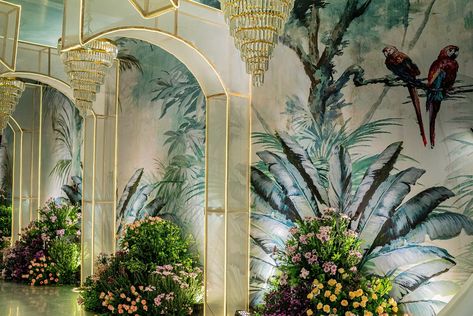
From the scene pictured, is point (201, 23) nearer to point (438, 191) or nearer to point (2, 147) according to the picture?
point (438, 191)

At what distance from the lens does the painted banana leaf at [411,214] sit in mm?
4789

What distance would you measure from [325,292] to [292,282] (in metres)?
0.43

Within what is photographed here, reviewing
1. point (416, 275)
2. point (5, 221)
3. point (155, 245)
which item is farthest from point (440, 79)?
point (5, 221)

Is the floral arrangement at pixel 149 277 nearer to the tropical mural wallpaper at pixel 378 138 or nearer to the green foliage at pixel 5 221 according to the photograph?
the tropical mural wallpaper at pixel 378 138

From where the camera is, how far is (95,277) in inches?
298

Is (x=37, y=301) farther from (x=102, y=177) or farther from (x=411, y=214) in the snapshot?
(x=411, y=214)

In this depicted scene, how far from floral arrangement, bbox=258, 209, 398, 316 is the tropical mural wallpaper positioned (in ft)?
0.68

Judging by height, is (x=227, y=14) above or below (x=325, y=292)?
above

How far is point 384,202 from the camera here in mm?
5168

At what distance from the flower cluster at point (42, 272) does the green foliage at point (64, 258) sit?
97mm

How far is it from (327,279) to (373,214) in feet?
2.74

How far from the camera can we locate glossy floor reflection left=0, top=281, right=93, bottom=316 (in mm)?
7461

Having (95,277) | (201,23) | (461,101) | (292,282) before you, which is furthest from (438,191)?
(95,277)

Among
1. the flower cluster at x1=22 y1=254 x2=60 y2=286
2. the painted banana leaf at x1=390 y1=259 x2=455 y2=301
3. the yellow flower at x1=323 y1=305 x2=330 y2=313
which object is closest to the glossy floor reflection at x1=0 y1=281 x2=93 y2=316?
the flower cluster at x1=22 y1=254 x2=60 y2=286
